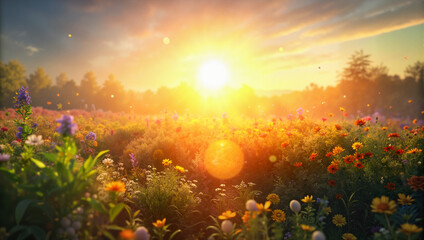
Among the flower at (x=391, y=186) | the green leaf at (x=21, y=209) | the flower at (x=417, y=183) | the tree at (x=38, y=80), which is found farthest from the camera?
the tree at (x=38, y=80)

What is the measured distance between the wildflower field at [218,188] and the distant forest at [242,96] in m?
9.66

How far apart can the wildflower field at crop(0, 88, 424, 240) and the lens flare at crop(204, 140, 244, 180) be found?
0.08ft

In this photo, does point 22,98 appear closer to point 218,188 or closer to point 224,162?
point 218,188

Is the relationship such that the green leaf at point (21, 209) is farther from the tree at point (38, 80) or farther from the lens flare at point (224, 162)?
the tree at point (38, 80)

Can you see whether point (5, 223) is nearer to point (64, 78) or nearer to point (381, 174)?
point (381, 174)

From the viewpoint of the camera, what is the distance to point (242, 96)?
36656mm

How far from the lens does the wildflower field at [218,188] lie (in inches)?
109

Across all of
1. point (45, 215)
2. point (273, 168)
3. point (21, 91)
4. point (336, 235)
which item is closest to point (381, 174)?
Answer: point (336, 235)

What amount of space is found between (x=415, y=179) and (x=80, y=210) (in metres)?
4.18

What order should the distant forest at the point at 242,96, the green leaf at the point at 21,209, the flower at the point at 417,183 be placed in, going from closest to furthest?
the green leaf at the point at 21,209 < the flower at the point at 417,183 < the distant forest at the point at 242,96

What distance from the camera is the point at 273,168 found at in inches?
227

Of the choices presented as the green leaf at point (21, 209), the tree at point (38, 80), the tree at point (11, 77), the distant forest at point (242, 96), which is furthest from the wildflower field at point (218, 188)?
the tree at point (38, 80)

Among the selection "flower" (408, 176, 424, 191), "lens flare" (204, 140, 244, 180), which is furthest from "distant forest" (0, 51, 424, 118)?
"flower" (408, 176, 424, 191)

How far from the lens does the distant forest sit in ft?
72.1
